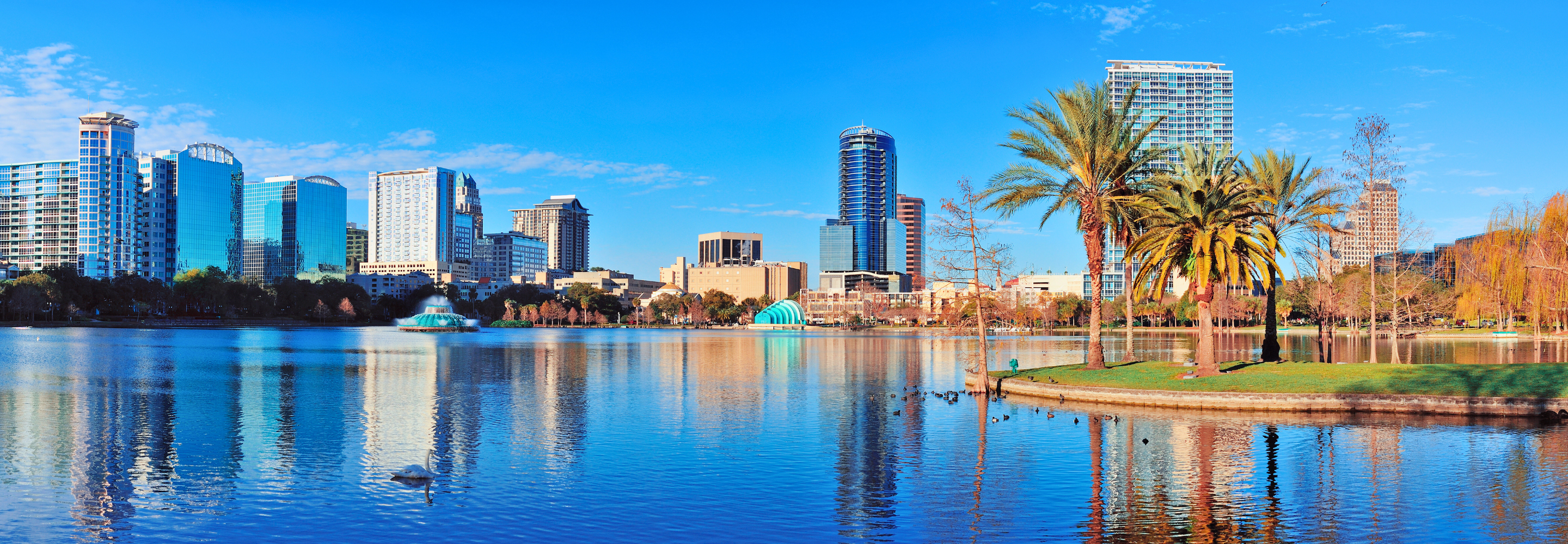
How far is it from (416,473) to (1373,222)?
36.9m

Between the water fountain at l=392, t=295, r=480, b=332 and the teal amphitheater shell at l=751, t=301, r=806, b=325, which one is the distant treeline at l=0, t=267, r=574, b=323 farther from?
the teal amphitheater shell at l=751, t=301, r=806, b=325

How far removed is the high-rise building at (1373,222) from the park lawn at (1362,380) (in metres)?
9.67

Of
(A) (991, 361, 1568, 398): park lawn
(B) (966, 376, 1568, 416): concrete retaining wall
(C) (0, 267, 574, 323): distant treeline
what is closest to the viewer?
(B) (966, 376, 1568, 416): concrete retaining wall

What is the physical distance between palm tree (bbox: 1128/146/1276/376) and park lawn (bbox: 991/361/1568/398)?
1.67 meters

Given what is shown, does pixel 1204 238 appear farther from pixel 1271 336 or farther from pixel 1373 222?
pixel 1373 222

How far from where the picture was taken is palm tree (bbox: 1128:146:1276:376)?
1217 inches

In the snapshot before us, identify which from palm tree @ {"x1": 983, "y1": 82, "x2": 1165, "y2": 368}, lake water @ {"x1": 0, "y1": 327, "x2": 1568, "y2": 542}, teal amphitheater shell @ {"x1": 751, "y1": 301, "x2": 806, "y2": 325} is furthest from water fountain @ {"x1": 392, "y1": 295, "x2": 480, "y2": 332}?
palm tree @ {"x1": 983, "y1": 82, "x2": 1165, "y2": 368}

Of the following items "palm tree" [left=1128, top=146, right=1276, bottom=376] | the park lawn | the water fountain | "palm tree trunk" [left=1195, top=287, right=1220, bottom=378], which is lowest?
the water fountain

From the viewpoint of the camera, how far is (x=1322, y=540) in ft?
43.3

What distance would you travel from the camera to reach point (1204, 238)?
30.8 m

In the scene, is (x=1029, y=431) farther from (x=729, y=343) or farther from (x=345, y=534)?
(x=729, y=343)

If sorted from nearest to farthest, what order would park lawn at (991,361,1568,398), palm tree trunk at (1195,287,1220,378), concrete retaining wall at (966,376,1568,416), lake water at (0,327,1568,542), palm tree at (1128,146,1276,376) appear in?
lake water at (0,327,1568,542), concrete retaining wall at (966,376,1568,416), park lawn at (991,361,1568,398), palm tree at (1128,146,1276,376), palm tree trunk at (1195,287,1220,378)

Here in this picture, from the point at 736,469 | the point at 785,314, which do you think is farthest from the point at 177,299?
the point at 736,469

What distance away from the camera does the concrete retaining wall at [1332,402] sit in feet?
84.8
